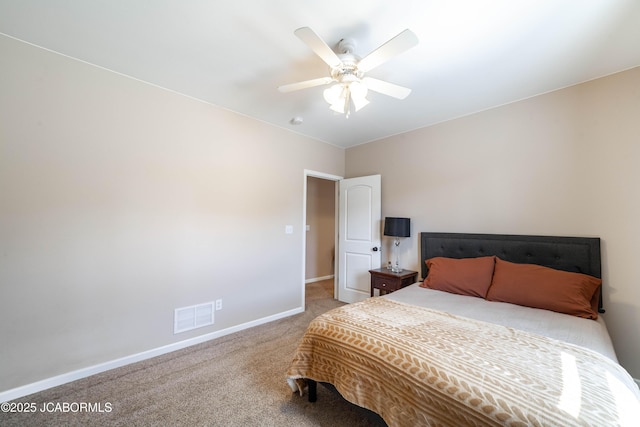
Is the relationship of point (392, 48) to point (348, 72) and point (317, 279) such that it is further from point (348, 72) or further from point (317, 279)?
point (317, 279)

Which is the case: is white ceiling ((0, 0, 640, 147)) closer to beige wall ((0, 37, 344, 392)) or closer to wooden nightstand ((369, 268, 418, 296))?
beige wall ((0, 37, 344, 392))

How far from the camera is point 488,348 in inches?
52.2

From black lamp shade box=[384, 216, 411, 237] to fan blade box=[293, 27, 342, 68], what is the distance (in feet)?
7.08

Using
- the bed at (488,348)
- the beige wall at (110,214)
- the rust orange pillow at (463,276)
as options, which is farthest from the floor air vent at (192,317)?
Result: the rust orange pillow at (463,276)

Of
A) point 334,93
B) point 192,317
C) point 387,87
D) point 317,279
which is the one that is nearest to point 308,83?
point 334,93

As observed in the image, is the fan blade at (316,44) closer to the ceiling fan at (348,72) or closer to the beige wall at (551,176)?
the ceiling fan at (348,72)

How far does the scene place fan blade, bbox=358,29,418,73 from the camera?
1.34m

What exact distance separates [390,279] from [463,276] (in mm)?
882

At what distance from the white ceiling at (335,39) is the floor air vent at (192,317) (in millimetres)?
2250

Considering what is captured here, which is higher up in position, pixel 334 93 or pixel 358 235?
pixel 334 93

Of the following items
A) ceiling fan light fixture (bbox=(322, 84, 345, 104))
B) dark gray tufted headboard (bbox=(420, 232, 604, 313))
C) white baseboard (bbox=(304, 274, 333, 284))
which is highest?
ceiling fan light fixture (bbox=(322, 84, 345, 104))

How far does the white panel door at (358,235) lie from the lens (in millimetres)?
3766

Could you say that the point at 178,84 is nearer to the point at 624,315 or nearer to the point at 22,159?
the point at 22,159

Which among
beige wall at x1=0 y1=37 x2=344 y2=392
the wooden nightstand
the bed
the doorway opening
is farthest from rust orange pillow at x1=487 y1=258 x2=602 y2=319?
the doorway opening
